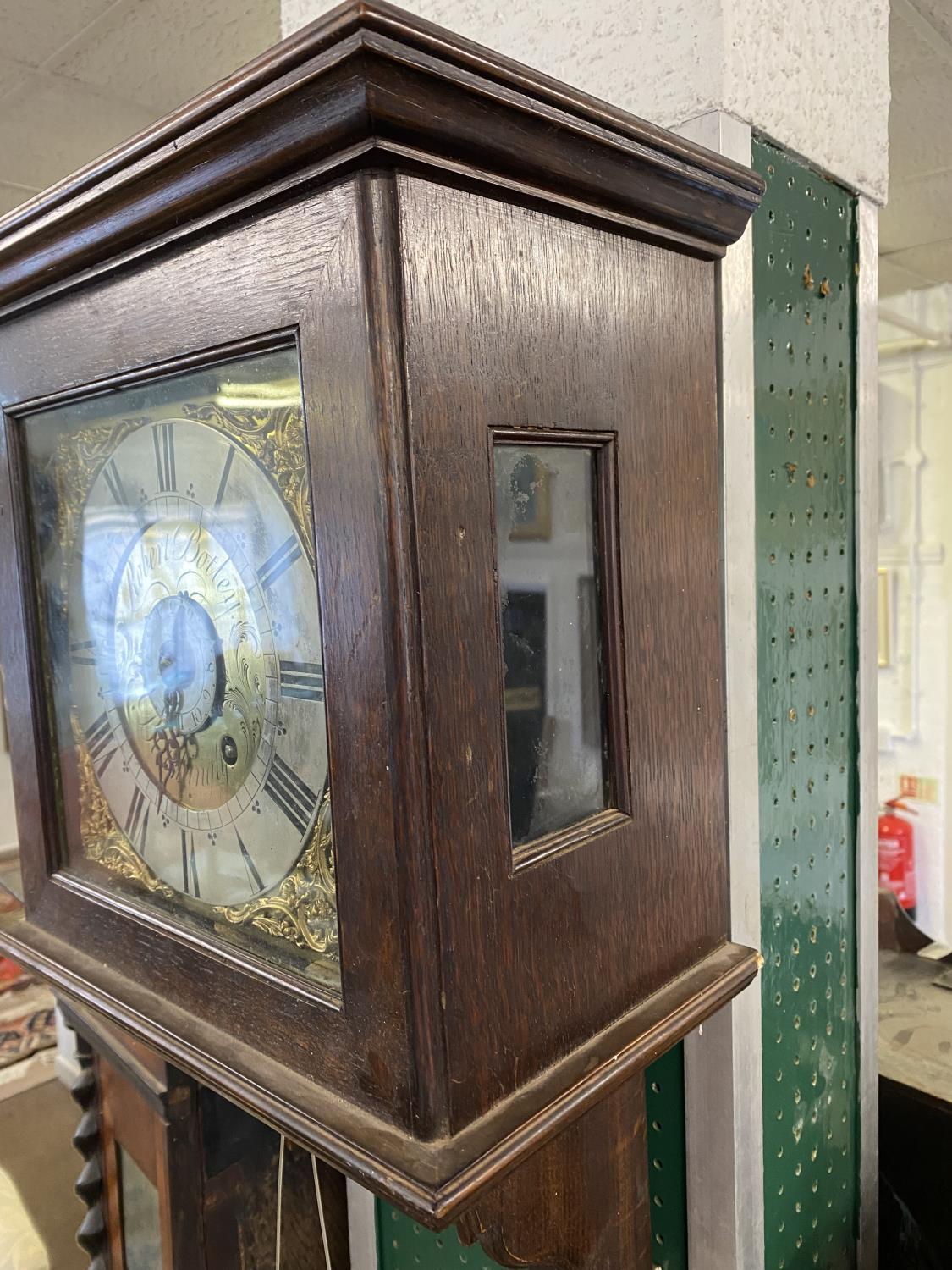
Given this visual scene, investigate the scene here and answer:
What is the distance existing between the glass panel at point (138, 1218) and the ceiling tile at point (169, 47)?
1549mm

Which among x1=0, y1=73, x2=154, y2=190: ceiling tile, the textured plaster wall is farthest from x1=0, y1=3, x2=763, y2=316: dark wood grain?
x1=0, y1=73, x2=154, y2=190: ceiling tile

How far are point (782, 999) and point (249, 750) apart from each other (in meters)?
0.67

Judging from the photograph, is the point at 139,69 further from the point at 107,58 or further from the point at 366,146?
the point at 366,146

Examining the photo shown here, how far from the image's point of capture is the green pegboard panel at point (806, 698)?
91cm

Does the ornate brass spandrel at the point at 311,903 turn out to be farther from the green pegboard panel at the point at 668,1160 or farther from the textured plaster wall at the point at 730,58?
the textured plaster wall at the point at 730,58

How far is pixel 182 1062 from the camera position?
0.60 metres

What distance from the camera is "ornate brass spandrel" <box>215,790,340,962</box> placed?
1.75 feet

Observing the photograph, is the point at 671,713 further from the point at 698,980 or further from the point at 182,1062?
the point at 182,1062

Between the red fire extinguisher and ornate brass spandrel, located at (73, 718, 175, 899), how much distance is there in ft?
12.8

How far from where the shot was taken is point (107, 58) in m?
1.67

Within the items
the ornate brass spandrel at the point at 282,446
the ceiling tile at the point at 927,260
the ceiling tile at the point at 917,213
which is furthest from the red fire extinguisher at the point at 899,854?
the ornate brass spandrel at the point at 282,446

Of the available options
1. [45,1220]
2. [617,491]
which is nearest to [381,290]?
[617,491]

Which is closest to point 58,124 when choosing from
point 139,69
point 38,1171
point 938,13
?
point 139,69

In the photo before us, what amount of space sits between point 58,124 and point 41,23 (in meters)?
0.47
